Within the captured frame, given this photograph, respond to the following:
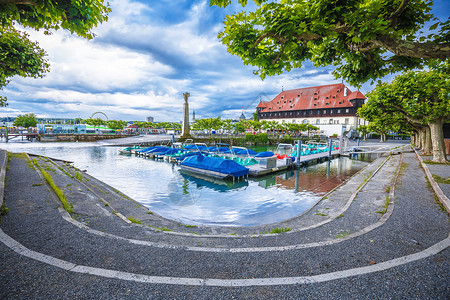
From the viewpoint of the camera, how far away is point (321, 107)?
285ft

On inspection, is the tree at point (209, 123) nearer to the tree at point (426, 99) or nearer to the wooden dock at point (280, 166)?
the wooden dock at point (280, 166)

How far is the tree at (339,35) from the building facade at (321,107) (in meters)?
75.3

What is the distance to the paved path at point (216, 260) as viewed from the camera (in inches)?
120

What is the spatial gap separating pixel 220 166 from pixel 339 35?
1455 centimetres

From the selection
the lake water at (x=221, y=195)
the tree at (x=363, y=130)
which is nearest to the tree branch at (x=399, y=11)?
the lake water at (x=221, y=195)

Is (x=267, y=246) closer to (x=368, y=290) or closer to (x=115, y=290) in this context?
(x=368, y=290)

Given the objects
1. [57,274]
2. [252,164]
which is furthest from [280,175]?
[57,274]

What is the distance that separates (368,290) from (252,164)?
2143 cm

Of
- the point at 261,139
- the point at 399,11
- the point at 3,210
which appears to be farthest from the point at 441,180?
the point at 261,139

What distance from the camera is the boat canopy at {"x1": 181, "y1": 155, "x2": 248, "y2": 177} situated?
18.7 m

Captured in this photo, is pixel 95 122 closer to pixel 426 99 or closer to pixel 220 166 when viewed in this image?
pixel 220 166

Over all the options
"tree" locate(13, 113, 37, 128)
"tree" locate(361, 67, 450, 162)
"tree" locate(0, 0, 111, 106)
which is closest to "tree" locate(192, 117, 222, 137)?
"tree" locate(361, 67, 450, 162)

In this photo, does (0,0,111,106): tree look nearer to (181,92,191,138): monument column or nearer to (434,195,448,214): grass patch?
(434,195,448,214): grass patch

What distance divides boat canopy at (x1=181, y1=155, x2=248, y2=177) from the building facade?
67385mm
